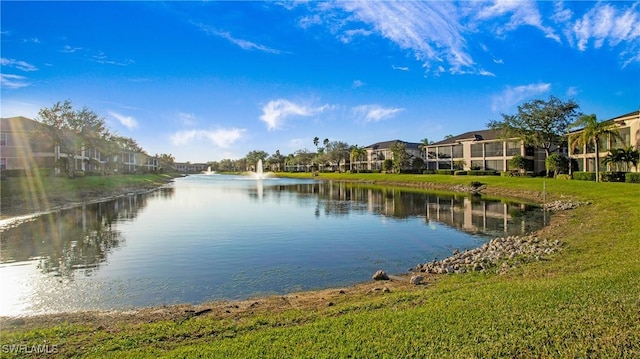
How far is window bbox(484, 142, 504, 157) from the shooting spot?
81594mm

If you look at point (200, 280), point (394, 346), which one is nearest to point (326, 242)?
point (200, 280)

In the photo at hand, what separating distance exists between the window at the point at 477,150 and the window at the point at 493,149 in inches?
42.2

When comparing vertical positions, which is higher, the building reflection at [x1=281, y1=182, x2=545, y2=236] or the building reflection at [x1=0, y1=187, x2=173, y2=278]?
the building reflection at [x1=0, y1=187, x2=173, y2=278]

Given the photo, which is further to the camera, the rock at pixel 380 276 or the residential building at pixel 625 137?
the residential building at pixel 625 137

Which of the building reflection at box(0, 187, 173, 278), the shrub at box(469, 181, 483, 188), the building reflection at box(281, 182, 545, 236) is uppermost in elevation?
the shrub at box(469, 181, 483, 188)

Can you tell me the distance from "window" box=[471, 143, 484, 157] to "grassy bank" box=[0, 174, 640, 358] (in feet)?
264

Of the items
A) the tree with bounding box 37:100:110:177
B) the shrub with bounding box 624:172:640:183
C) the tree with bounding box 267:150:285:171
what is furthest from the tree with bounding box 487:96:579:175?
the tree with bounding box 267:150:285:171

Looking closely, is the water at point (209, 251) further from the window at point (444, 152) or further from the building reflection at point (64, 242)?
the window at point (444, 152)

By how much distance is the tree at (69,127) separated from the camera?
55406 millimetres

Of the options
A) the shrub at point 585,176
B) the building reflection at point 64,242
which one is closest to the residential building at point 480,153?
the shrub at point 585,176

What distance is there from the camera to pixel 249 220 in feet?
90.9

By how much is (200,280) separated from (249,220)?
48.1 feet

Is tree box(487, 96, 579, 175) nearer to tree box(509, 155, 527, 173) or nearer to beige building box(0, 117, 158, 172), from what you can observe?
tree box(509, 155, 527, 173)

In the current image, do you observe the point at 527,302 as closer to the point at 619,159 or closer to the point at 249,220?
the point at 249,220
